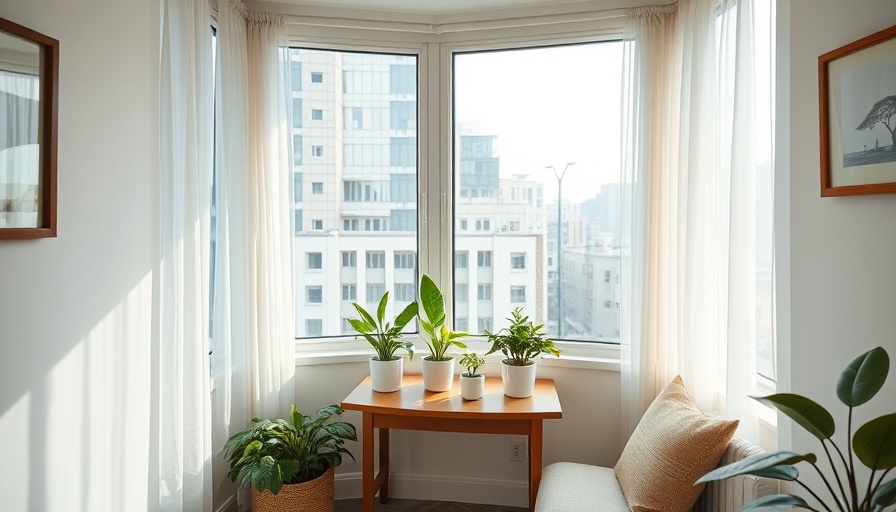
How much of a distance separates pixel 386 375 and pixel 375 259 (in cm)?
71

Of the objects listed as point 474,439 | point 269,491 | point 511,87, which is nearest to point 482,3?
point 511,87

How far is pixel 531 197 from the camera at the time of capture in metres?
3.15

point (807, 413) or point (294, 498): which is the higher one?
point (807, 413)

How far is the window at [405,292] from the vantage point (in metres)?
3.23

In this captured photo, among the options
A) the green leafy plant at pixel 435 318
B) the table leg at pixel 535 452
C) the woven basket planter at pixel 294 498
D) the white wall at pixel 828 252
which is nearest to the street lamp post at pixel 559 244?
the green leafy plant at pixel 435 318

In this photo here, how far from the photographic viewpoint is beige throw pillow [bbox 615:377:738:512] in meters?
2.02

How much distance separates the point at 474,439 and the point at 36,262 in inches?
86.3

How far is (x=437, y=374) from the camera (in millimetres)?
2787

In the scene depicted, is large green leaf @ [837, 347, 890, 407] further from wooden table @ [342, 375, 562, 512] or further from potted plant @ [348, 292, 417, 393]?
potted plant @ [348, 292, 417, 393]

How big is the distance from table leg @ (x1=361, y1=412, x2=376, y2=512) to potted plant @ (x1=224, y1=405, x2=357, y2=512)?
68 millimetres

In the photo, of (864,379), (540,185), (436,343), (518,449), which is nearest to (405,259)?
(436,343)

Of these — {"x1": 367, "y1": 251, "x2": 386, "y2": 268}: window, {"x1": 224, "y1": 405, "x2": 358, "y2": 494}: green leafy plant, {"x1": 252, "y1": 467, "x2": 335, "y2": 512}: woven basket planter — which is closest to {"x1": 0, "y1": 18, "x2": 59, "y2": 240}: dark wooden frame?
{"x1": 224, "y1": 405, "x2": 358, "y2": 494}: green leafy plant

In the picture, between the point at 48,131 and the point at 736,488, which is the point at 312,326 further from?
the point at 736,488

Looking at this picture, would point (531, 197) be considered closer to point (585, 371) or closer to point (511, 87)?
point (511, 87)
